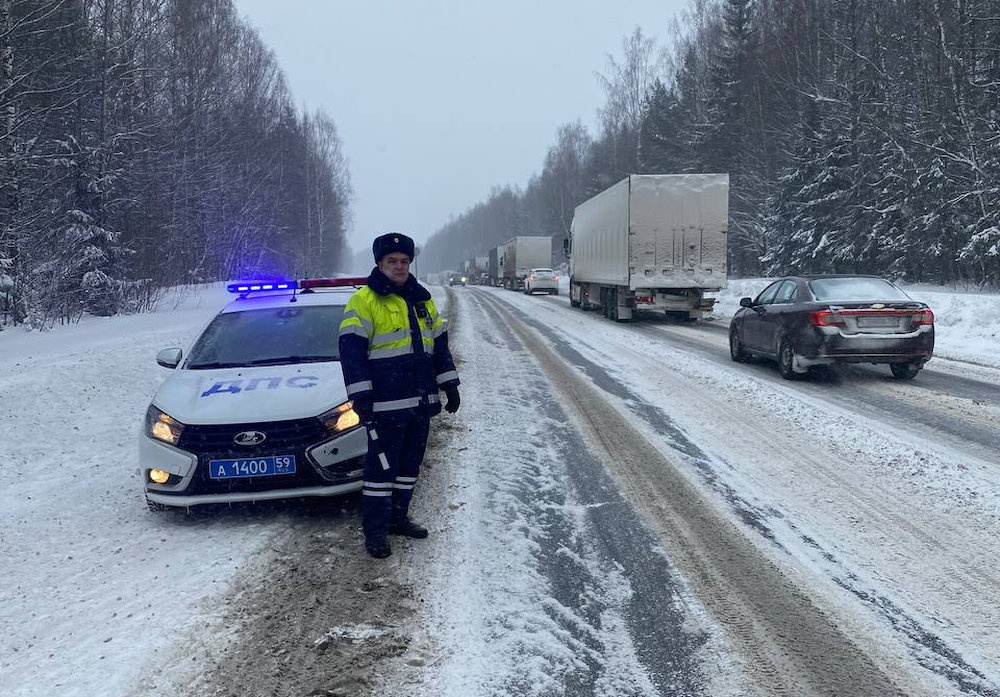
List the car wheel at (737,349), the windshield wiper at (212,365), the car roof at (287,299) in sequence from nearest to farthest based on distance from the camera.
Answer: the windshield wiper at (212,365), the car roof at (287,299), the car wheel at (737,349)

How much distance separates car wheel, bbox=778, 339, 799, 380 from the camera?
9789mm

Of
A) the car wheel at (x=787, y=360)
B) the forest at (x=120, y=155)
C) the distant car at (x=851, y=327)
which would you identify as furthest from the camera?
the forest at (x=120, y=155)

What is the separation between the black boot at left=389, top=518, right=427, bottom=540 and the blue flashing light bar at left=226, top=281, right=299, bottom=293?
3.34 meters

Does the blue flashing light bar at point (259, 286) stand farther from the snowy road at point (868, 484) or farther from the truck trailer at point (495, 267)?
the truck trailer at point (495, 267)

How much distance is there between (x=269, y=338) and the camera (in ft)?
19.6

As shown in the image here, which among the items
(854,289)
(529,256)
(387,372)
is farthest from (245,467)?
(529,256)

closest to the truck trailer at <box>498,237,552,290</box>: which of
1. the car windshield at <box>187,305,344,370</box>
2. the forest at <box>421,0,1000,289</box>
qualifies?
the forest at <box>421,0,1000,289</box>

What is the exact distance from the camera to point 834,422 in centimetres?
719

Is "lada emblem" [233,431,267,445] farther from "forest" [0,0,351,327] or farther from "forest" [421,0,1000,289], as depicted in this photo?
"forest" [421,0,1000,289]

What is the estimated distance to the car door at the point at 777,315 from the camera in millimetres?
10078

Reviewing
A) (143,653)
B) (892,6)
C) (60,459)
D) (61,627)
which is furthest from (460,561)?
(892,6)

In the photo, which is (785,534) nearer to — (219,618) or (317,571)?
(317,571)

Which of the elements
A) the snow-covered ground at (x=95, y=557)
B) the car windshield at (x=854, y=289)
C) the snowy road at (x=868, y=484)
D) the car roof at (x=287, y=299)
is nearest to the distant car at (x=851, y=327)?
the car windshield at (x=854, y=289)

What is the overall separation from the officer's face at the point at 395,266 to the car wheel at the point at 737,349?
8.57 metres
